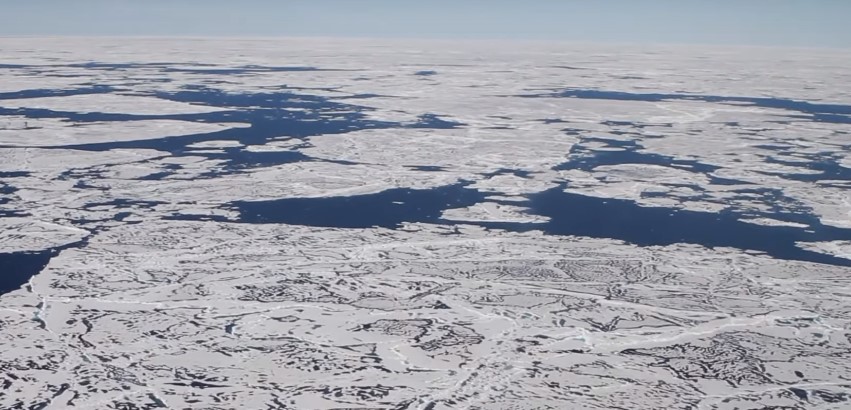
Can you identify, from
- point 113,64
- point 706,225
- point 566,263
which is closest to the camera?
point 566,263

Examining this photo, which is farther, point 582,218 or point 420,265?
point 582,218

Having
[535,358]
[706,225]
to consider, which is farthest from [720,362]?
[706,225]

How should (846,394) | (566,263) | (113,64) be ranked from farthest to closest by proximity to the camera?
1. (113,64)
2. (566,263)
3. (846,394)

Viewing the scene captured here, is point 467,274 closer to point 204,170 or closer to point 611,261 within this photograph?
point 611,261

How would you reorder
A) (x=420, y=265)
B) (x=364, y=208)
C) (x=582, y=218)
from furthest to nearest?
1. (x=364, y=208)
2. (x=582, y=218)
3. (x=420, y=265)

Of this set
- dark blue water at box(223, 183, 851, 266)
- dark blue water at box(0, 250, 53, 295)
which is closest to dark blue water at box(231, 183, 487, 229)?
dark blue water at box(223, 183, 851, 266)

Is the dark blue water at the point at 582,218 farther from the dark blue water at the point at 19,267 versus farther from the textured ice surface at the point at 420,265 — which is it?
the dark blue water at the point at 19,267

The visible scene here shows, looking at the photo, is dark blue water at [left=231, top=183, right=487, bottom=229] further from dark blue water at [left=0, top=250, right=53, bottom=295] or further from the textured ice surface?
dark blue water at [left=0, top=250, right=53, bottom=295]

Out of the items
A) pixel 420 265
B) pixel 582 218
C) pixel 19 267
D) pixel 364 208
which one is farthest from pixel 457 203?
pixel 19 267

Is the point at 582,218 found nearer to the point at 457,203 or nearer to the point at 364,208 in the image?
the point at 457,203
